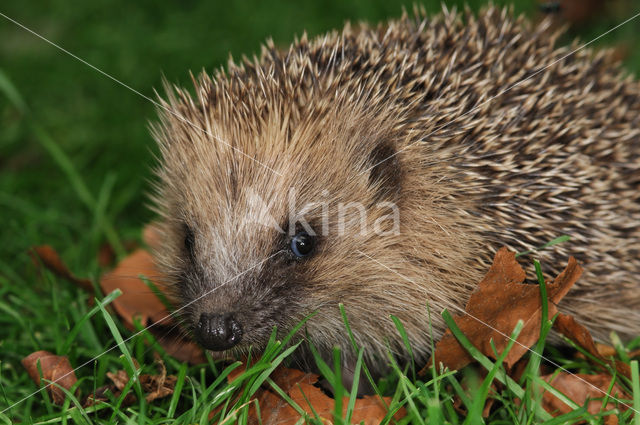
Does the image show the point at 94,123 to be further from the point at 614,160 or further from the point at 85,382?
the point at 614,160

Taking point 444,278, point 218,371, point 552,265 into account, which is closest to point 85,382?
point 218,371

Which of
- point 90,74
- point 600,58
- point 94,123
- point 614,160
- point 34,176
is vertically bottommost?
point 614,160

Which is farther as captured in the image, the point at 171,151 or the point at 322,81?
the point at 171,151

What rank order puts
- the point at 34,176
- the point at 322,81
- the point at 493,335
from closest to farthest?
the point at 493,335
the point at 322,81
the point at 34,176

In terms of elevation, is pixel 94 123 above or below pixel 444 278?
above

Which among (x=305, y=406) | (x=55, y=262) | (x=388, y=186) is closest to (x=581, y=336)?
(x=388, y=186)

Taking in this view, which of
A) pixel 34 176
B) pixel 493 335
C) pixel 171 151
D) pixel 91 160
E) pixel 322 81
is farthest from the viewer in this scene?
pixel 91 160

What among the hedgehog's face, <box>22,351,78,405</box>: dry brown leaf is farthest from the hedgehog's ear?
<box>22,351,78,405</box>: dry brown leaf

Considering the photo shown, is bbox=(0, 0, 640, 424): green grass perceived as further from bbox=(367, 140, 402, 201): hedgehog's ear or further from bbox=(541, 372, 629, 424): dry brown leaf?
bbox=(367, 140, 402, 201): hedgehog's ear
